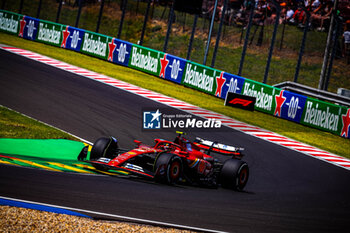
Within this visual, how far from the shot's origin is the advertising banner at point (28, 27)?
3059 cm

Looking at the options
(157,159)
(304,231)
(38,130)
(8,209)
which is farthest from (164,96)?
(8,209)

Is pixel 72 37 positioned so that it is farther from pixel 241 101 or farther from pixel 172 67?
pixel 241 101

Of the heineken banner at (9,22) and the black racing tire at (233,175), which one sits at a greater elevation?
the heineken banner at (9,22)

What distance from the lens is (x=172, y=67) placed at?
82.1 ft

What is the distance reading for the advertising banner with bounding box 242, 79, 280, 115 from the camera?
70.3 ft

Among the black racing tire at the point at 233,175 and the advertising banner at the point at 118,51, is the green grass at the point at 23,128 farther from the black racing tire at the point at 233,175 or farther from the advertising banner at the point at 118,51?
the advertising banner at the point at 118,51

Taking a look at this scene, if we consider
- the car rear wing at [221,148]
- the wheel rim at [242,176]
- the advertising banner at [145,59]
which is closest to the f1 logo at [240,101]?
the advertising banner at [145,59]

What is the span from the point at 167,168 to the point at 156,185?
1.41ft

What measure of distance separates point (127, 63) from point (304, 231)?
19.9 m

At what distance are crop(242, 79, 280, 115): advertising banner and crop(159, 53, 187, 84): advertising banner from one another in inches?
158

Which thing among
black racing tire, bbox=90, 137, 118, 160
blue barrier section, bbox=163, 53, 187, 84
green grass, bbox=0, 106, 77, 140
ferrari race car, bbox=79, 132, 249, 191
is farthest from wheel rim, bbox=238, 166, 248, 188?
blue barrier section, bbox=163, 53, 187, 84

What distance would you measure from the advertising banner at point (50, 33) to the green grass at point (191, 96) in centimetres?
63

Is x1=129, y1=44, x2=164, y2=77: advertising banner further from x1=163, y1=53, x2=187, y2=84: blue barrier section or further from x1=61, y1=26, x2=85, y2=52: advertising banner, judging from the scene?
x1=61, y1=26, x2=85, y2=52: advertising banner

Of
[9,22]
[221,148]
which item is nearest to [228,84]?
[221,148]
